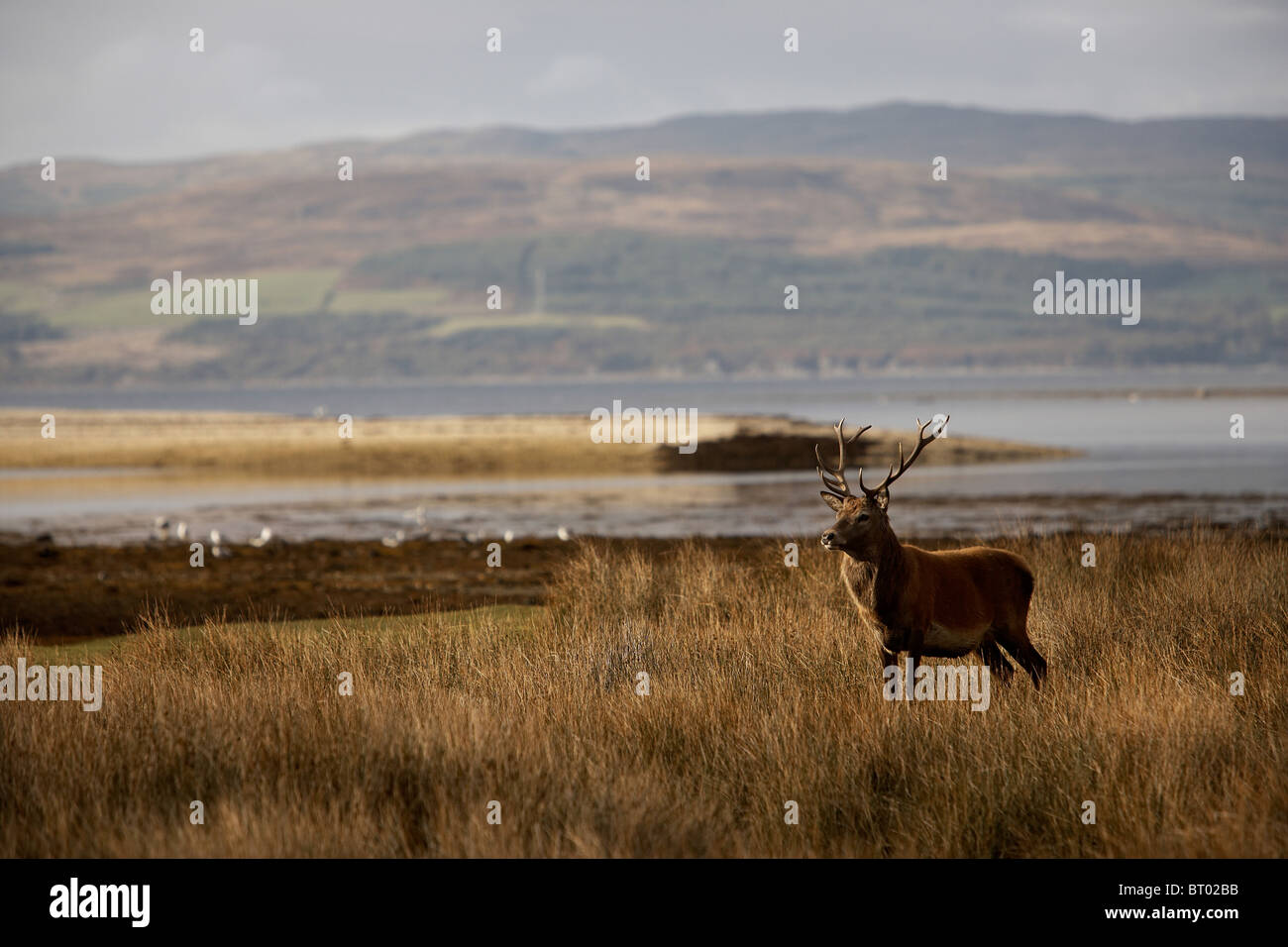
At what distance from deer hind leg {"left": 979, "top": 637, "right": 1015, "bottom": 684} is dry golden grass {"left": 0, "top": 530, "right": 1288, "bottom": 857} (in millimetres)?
262

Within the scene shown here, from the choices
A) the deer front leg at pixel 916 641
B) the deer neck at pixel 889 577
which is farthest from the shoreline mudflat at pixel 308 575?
the deer neck at pixel 889 577

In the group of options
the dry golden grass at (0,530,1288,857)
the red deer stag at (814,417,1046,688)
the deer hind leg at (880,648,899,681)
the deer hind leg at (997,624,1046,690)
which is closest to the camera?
the dry golden grass at (0,530,1288,857)

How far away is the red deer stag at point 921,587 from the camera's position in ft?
25.8

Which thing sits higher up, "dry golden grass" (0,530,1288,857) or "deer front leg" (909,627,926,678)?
"deer front leg" (909,627,926,678)

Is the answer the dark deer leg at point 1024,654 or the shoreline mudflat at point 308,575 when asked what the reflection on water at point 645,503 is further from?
the dark deer leg at point 1024,654

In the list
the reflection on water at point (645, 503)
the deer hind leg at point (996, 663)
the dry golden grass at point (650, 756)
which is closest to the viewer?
the dry golden grass at point (650, 756)

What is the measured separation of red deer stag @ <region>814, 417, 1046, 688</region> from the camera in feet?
25.8

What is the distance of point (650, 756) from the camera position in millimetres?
8164

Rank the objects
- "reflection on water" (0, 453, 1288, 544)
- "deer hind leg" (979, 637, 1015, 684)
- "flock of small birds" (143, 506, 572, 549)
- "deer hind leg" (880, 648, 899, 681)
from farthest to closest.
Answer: "reflection on water" (0, 453, 1288, 544), "flock of small birds" (143, 506, 572, 549), "deer hind leg" (979, 637, 1015, 684), "deer hind leg" (880, 648, 899, 681)

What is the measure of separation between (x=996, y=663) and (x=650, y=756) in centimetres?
240

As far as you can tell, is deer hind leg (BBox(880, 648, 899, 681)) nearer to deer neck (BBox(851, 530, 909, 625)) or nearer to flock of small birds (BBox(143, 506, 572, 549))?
deer neck (BBox(851, 530, 909, 625))

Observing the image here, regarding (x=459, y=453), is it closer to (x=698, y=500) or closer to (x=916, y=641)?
(x=698, y=500)

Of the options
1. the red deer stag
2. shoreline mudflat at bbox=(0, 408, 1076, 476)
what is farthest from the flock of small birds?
the red deer stag

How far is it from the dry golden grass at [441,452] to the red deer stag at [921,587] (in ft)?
106
